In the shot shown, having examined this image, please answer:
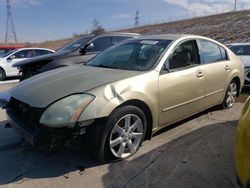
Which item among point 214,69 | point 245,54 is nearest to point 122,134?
point 214,69

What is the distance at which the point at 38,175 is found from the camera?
133 inches

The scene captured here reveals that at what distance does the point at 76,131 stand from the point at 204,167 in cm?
156

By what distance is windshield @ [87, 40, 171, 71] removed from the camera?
419cm

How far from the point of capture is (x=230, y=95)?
5.91 metres

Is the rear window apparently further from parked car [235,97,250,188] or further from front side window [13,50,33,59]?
front side window [13,50,33,59]

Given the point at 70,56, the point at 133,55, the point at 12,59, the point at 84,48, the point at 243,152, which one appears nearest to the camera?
the point at 243,152

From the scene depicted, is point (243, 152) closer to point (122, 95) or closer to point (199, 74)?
point (122, 95)

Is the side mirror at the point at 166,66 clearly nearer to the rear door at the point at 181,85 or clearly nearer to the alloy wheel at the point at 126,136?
the rear door at the point at 181,85

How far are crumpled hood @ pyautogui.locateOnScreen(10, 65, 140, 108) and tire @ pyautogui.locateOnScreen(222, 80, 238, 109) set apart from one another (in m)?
2.60

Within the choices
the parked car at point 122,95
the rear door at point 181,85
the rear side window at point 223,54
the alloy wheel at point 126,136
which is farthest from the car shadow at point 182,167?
the rear side window at point 223,54

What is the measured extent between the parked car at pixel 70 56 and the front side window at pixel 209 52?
316 centimetres

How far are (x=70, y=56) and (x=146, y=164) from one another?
4590mm

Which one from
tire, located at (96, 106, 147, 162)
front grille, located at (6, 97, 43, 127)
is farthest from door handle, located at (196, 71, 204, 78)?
front grille, located at (6, 97, 43, 127)

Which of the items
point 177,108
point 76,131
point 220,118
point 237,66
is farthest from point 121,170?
point 237,66
